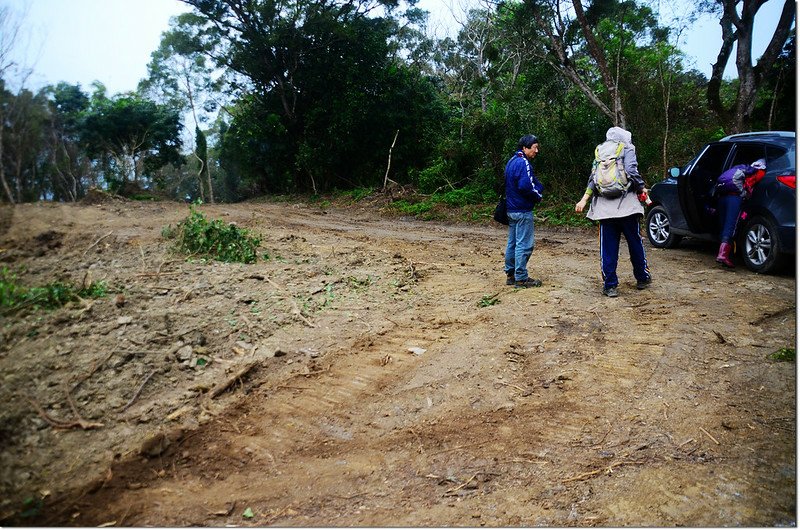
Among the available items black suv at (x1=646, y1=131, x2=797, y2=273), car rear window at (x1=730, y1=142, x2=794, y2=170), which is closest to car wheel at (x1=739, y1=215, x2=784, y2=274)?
black suv at (x1=646, y1=131, x2=797, y2=273)

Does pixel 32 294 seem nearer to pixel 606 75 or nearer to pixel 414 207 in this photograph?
pixel 606 75

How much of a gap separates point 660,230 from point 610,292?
353 centimetres

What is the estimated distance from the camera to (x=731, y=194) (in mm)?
6691

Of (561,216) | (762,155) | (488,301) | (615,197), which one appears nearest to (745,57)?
(561,216)

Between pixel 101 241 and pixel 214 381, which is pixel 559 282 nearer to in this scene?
pixel 214 381

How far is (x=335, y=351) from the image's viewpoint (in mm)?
4508

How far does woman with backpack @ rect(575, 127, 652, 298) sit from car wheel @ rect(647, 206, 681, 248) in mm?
3016

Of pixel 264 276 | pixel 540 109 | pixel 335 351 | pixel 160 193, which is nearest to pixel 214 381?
pixel 335 351

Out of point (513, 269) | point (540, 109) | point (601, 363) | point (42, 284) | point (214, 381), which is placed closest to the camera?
point (42, 284)

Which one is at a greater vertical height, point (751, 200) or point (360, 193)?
point (360, 193)

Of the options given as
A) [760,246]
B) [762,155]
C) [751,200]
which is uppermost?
[762,155]

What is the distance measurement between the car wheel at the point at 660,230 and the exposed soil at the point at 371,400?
245cm

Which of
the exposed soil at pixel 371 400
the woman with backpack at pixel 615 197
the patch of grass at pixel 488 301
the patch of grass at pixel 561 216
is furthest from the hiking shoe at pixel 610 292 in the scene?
the patch of grass at pixel 561 216

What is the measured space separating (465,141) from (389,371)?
13.1 m
